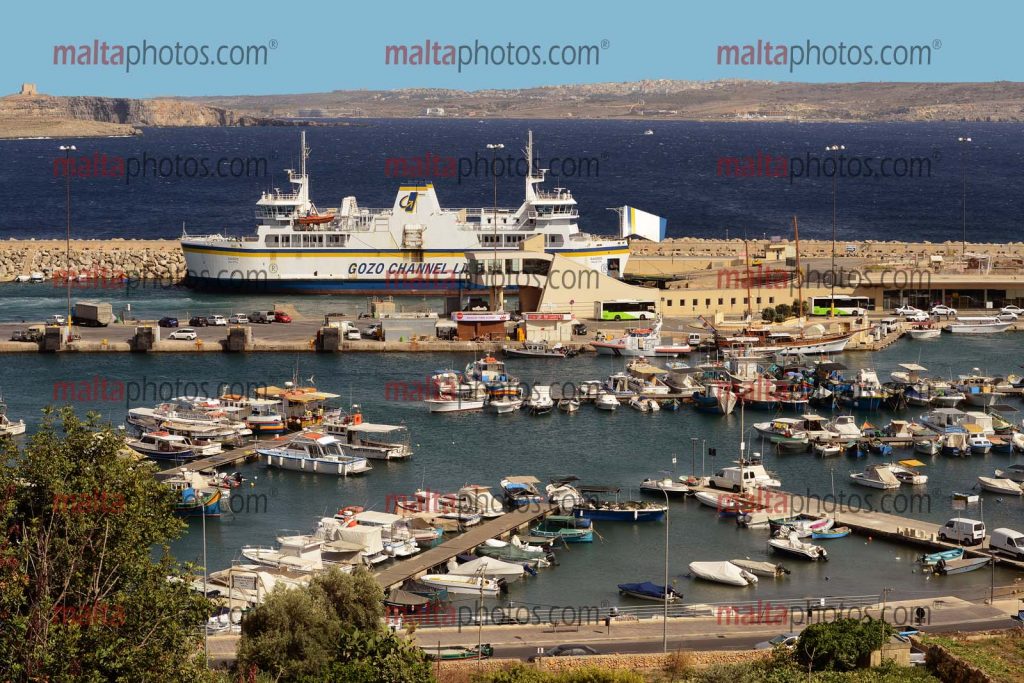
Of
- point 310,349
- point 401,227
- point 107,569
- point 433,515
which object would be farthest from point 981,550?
point 401,227

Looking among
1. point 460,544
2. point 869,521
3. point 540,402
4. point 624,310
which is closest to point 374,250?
point 624,310

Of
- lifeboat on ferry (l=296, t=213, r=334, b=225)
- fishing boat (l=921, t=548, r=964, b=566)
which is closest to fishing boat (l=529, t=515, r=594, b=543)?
fishing boat (l=921, t=548, r=964, b=566)

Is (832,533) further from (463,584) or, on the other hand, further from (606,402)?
(606,402)

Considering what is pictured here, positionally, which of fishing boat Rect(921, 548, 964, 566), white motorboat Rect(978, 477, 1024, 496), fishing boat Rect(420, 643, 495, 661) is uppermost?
white motorboat Rect(978, 477, 1024, 496)

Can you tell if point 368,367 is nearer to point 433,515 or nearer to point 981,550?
point 433,515

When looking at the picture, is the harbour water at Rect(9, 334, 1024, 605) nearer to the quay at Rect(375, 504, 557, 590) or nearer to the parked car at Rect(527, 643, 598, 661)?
the quay at Rect(375, 504, 557, 590)

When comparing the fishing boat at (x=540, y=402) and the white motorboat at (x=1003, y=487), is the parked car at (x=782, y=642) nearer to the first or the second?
the white motorboat at (x=1003, y=487)
